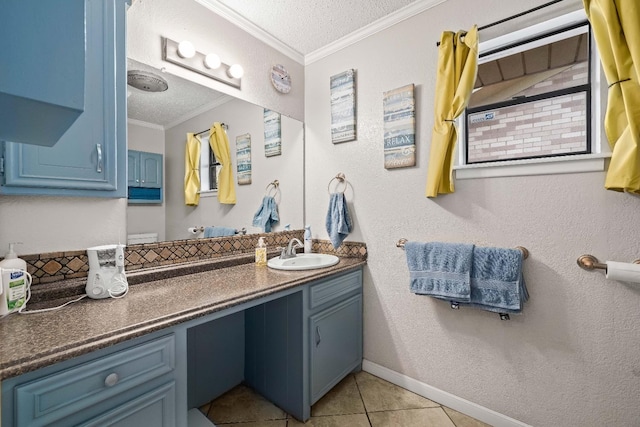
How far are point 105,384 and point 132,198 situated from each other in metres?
0.94

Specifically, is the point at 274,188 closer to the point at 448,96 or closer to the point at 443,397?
the point at 448,96

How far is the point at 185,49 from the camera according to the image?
162 cm

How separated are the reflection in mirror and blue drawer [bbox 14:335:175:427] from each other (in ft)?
2.44

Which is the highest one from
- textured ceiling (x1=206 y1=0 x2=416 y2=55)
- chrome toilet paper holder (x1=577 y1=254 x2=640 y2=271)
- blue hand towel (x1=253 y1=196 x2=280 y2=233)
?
textured ceiling (x1=206 y1=0 x2=416 y2=55)

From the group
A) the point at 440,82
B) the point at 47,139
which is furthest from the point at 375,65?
the point at 47,139

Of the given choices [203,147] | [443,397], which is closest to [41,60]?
[203,147]

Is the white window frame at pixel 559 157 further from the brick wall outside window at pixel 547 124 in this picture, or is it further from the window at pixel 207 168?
the window at pixel 207 168

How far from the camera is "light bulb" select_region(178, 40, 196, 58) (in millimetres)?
1612

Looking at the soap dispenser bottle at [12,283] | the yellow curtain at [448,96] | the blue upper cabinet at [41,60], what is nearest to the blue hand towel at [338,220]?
the yellow curtain at [448,96]

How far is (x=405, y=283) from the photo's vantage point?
191 cm

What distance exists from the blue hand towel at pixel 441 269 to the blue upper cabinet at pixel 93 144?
1.61 meters

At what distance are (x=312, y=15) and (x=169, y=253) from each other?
5.97 feet

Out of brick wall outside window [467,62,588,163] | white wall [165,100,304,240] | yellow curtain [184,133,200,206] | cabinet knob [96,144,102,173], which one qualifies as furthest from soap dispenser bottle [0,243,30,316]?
brick wall outside window [467,62,588,163]

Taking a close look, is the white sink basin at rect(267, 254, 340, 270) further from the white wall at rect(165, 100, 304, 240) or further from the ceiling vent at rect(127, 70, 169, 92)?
the ceiling vent at rect(127, 70, 169, 92)
